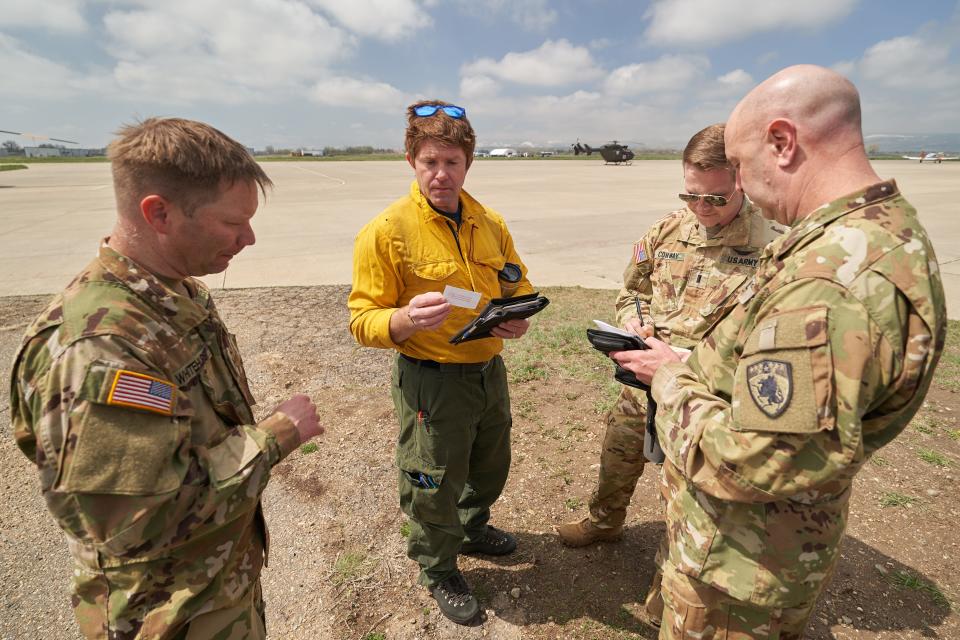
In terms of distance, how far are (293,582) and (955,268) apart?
1141 cm

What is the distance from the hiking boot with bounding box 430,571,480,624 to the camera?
249 cm

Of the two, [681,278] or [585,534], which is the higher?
[681,278]

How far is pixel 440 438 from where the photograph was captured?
7.75ft

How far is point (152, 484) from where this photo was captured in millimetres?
1140

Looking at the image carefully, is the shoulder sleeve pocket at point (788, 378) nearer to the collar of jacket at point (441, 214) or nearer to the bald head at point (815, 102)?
the bald head at point (815, 102)

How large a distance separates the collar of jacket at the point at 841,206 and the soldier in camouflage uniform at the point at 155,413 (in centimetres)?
147

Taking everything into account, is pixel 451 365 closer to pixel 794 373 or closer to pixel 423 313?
pixel 423 313

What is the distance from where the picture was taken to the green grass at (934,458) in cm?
368

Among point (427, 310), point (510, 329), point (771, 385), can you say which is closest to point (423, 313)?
point (427, 310)

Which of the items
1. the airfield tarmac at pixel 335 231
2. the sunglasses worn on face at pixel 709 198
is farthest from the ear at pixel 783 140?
the airfield tarmac at pixel 335 231

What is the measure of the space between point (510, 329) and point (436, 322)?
440 mm

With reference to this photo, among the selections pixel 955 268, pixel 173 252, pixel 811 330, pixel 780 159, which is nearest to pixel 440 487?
pixel 173 252

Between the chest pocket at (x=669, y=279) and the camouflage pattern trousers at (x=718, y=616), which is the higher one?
the chest pocket at (x=669, y=279)

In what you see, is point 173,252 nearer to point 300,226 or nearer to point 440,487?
point 440,487
